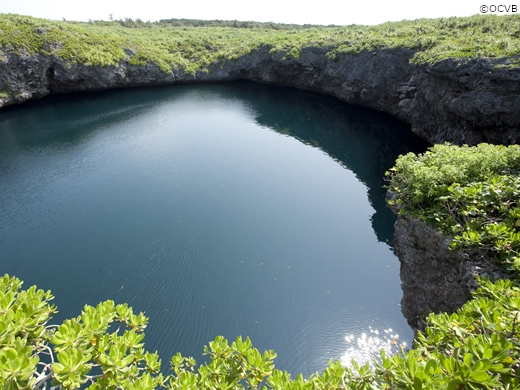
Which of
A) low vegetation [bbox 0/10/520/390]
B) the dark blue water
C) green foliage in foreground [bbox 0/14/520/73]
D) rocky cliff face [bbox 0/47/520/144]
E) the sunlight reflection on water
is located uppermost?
green foliage in foreground [bbox 0/14/520/73]

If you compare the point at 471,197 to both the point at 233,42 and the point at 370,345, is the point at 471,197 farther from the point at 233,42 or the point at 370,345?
the point at 233,42

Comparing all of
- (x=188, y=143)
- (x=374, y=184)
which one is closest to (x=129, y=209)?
(x=188, y=143)

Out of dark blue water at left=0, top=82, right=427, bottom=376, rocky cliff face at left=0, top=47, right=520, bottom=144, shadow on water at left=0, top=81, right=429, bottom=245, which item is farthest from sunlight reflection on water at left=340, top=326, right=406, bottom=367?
rocky cliff face at left=0, top=47, right=520, bottom=144

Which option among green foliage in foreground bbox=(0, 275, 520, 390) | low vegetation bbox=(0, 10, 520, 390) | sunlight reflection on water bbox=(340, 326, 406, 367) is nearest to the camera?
green foliage in foreground bbox=(0, 275, 520, 390)

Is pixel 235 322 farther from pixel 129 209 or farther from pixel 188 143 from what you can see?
pixel 188 143

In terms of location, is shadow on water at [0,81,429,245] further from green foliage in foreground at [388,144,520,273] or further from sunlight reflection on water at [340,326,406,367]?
green foliage in foreground at [388,144,520,273]

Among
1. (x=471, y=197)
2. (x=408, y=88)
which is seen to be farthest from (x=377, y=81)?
(x=471, y=197)

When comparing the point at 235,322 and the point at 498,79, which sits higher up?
the point at 498,79

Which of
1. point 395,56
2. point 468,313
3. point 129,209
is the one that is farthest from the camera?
point 395,56
